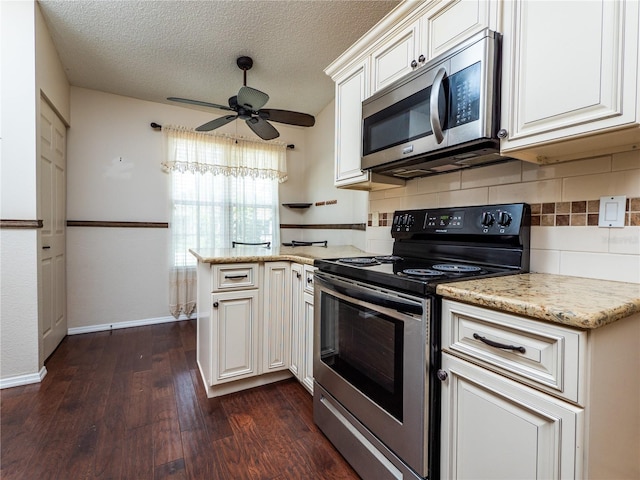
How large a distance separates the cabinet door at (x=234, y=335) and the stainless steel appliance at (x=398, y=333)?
1.74 feet

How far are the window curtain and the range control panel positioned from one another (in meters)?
2.47

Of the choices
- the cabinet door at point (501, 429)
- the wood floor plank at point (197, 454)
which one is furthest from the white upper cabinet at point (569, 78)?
the wood floor plank at point (197, 454)

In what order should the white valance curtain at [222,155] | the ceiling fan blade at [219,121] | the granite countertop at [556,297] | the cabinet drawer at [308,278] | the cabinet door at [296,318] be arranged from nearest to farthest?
the granite countertop at [556,297] < the cabinet drawer at [308,278] < the cabinet door at [296,318] < the ceiling fan blade at [219,121] < the white valance curtain at [222,155]

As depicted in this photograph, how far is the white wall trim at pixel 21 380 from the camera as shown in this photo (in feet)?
6.69

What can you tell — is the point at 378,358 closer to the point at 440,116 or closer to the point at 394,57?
the point at 440,116

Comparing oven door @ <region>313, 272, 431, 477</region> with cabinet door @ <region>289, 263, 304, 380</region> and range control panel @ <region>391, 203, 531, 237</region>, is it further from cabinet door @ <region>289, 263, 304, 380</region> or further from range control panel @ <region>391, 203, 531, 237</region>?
range control panel @ <region>391, 203, 531, 237</region>

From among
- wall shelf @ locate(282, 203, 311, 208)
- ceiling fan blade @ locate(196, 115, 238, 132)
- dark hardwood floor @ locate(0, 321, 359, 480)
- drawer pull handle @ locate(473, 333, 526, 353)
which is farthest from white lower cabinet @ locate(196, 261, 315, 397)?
wall shelf @ locate(282, 203, 311, 208)

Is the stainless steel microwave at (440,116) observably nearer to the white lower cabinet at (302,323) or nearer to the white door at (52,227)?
the white lower cabinet at (302,323)

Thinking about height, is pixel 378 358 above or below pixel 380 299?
below

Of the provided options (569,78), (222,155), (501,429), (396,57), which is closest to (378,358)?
(501,429)

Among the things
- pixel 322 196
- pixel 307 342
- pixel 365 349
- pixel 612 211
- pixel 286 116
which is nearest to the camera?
pixel 612 211

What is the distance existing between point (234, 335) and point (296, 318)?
1.29 ft

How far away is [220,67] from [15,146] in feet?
5.41

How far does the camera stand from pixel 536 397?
0.78 metres
